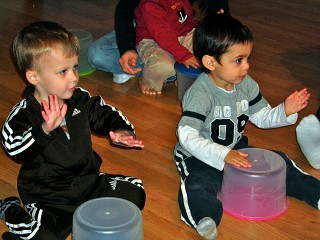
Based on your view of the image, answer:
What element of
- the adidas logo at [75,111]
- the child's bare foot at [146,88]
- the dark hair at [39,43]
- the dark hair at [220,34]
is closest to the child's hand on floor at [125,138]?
the adidas logo at [75,111]

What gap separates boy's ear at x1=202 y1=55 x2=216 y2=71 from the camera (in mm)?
1956

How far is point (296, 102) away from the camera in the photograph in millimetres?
1962

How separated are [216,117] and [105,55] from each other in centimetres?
97

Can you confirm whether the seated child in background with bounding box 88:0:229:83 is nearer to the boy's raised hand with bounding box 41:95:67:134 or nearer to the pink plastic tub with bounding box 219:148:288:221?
the pink plastic tub with bounding box 219:148:288:221

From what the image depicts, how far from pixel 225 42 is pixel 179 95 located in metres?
0.74

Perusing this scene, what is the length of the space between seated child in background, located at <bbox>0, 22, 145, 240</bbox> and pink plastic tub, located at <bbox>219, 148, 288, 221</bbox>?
0.30m

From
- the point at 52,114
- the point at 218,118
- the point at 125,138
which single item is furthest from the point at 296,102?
the point at 52,114

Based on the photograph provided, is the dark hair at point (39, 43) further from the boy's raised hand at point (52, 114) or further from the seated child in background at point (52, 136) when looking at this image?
the boy's raised hand at point (52, 114)

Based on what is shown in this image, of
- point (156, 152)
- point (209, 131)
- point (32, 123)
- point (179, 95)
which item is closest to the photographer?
point (32, 123)

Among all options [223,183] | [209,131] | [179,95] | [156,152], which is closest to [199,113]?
[209,131]

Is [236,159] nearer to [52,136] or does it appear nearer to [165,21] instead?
[52,136]

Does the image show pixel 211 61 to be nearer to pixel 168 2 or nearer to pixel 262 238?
pixel 262 238

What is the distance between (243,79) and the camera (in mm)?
2043

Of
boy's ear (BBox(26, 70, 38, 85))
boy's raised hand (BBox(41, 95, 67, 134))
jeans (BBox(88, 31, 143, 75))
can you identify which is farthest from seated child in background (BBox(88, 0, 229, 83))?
boy's raised hand (BBox(41, 95, 67, 134))
